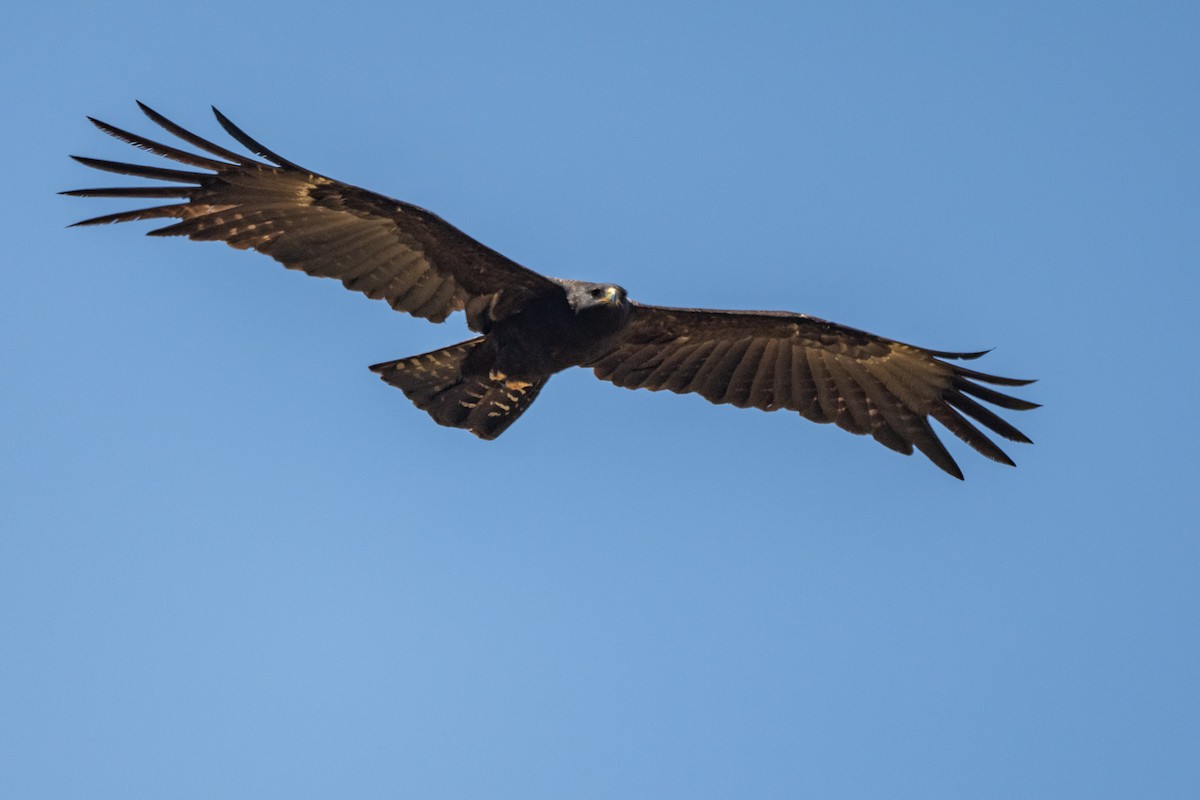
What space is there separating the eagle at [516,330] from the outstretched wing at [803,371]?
0.4 inches

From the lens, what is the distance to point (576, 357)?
11383mm

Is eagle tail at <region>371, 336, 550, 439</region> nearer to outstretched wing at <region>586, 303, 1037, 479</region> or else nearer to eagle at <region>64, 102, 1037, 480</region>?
eagle at <region>64, 102, 1037, 480</region>

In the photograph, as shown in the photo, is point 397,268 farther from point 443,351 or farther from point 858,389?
point 858,389

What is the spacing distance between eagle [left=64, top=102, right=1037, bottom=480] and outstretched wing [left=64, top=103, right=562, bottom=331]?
0.01 meters

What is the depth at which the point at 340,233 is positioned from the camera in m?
11.1

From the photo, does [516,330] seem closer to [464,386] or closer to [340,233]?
[464,386]

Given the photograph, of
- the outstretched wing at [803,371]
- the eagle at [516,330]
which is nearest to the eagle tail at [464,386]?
the eagle at [516,330]

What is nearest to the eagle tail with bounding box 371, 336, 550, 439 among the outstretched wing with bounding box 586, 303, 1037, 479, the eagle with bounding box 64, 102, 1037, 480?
the eagle with bounding box 64, 102, 1037, 480

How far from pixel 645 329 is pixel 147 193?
3.89 meters

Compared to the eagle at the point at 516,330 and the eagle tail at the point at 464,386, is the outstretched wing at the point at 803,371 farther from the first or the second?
the eagle tail at the point at 464,386

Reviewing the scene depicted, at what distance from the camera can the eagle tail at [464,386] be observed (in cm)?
1152

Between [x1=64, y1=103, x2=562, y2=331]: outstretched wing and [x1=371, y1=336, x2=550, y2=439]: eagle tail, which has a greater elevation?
[x1=64, y1=103, x2=562, y2=331]: outstretched wing

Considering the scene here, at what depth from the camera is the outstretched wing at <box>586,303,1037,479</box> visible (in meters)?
12.1

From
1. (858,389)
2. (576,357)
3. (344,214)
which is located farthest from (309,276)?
(858,389)
